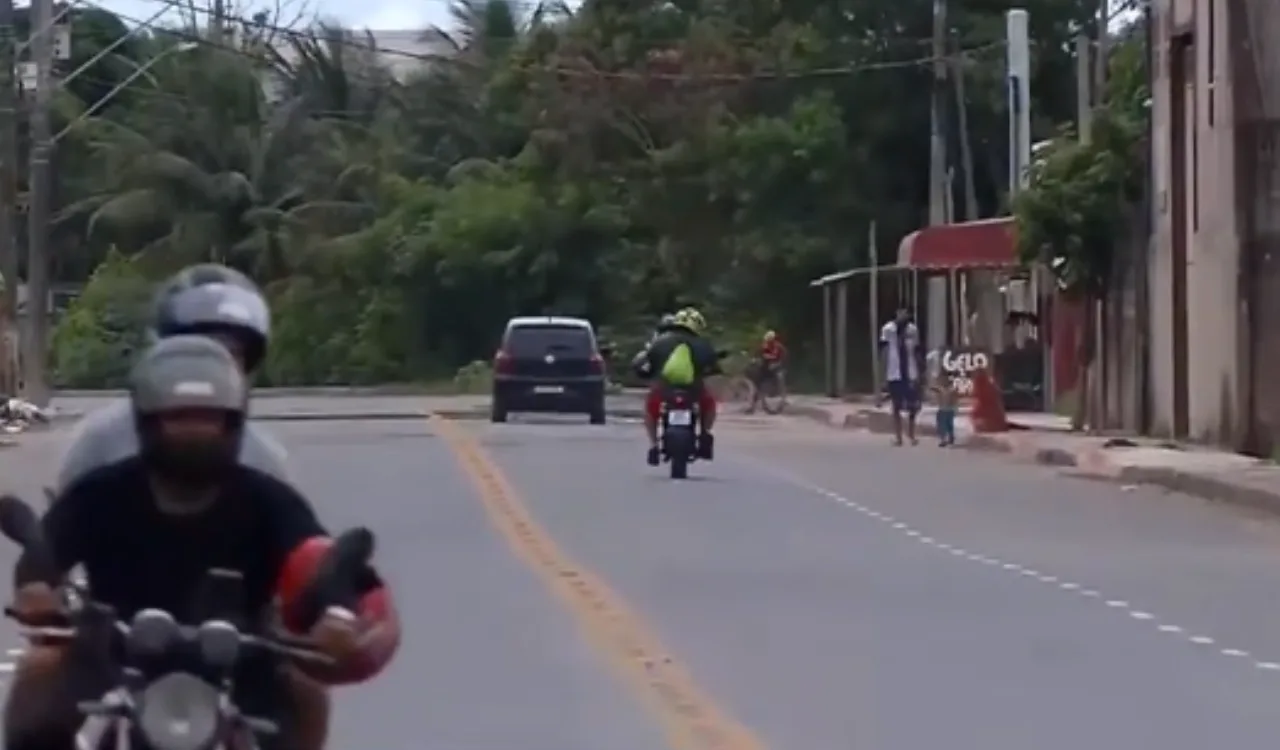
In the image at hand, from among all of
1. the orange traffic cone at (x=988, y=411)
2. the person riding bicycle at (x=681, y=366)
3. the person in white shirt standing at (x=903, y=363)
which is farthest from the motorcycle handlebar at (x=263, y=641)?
the orange traffic cone at (x=988, y=411)

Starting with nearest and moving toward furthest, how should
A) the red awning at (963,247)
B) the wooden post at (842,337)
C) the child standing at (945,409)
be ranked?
1. the child standing at (945,409)
2. the red awning at (963,247)
3. the wooden post at (842,337)

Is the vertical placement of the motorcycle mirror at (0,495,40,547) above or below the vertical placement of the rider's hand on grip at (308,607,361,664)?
above

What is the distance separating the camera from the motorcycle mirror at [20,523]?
562cm

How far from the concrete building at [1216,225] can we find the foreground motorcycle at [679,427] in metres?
6.94

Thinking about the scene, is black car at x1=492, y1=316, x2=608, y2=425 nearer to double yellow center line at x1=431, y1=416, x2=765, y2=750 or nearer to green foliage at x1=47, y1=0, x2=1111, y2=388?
green foliage at x1=47, y1=0, x2=1111, y2=388

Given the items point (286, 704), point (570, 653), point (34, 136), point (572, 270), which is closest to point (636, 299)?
point (572, 270)

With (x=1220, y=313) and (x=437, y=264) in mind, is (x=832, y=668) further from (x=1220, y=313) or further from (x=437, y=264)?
(x=437, y=264)

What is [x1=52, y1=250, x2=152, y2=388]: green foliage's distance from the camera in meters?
74.7

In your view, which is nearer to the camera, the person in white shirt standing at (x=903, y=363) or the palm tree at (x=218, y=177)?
the person in white shirt standing at (x=903, y=363)

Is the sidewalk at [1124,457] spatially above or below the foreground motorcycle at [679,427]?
below

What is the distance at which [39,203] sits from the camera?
52.6m

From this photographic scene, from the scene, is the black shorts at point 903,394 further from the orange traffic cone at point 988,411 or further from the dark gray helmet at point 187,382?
the dark gray helmet at point 187,382

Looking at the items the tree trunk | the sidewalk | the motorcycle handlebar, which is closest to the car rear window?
the sidewalk

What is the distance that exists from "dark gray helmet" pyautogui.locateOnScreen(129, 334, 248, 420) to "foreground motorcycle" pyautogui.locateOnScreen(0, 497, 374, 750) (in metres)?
0.31
